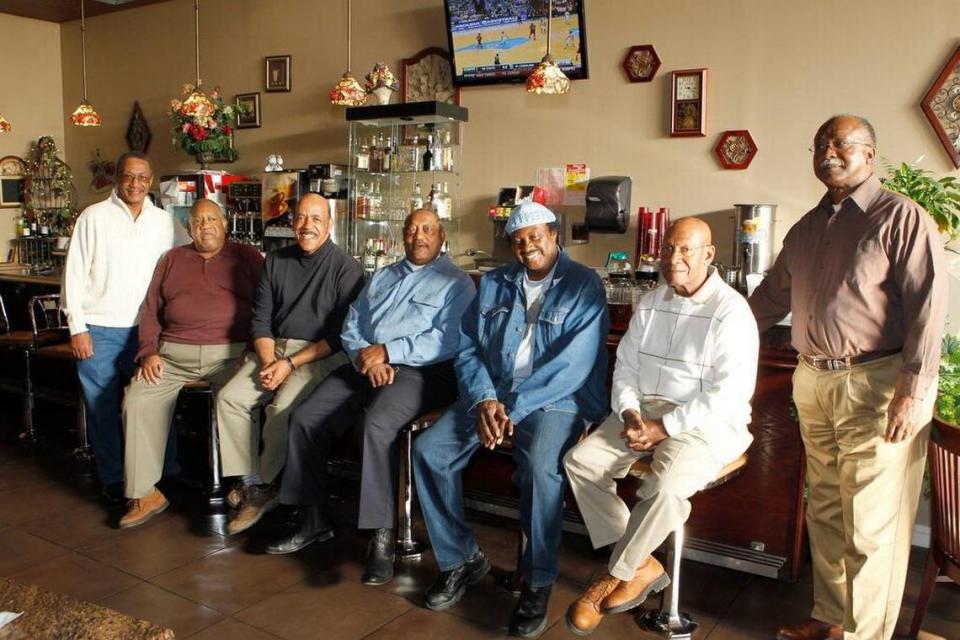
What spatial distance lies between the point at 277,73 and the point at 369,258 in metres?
1.91

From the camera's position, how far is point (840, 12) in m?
4.34

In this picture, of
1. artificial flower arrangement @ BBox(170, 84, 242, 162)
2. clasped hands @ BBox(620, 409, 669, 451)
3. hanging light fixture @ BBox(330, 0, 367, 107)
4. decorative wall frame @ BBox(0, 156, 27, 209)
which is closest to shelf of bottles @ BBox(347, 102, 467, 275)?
hanging light fixture @ BBox(330, 0, 367, 107)

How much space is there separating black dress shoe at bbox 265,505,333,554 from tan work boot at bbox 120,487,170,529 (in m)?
0.74

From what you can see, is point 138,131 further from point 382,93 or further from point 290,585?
point 290,585

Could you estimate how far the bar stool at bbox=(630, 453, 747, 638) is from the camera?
9.36ft

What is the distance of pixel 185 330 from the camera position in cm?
412

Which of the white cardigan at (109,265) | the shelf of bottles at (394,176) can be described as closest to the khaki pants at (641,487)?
the white cardigan at (109,265)

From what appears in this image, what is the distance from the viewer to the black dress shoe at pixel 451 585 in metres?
A: 3.10

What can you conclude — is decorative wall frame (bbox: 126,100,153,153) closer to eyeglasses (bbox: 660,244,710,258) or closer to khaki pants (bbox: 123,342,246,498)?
khaki pants (bbox: 123,342,246,498)

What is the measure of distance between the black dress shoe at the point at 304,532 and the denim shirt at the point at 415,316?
2.26 ft

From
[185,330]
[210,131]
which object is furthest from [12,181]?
[185,330]

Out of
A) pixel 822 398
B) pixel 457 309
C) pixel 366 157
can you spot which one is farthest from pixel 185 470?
pixel 822 398

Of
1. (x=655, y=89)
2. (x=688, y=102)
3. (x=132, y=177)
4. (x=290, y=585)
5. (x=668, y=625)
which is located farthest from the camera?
(x=655, y=89)

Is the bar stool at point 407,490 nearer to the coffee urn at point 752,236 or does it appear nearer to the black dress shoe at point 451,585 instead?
the black dress shoe at point 451,585
